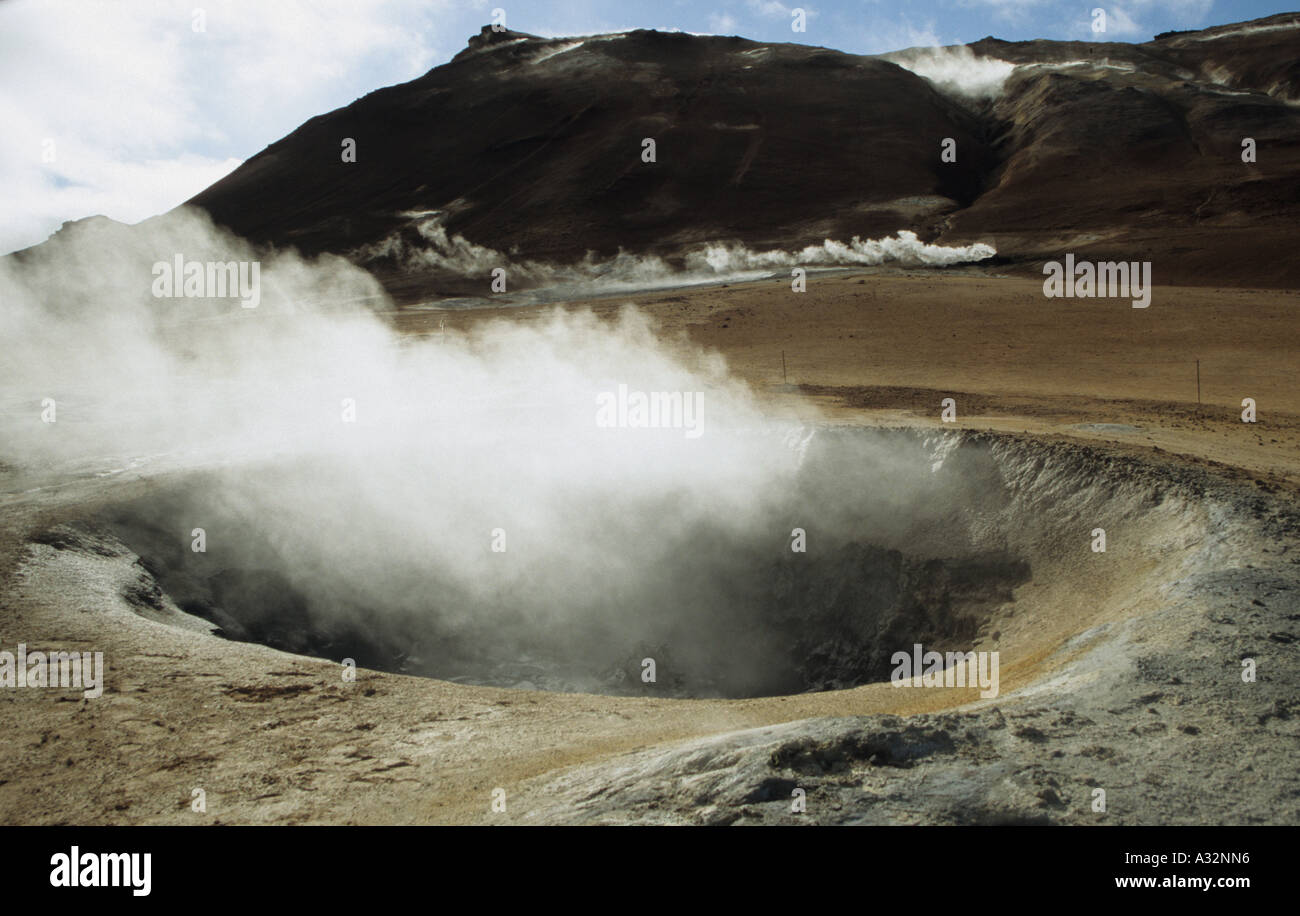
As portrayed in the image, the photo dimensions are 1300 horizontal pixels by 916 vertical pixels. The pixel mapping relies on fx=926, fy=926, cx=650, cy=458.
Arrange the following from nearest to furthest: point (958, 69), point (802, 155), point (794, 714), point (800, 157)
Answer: point (794, 714), point (800, 157), point (802, 155), point (958, 69)

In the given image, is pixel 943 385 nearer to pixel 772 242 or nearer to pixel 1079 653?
pixel 1079 653

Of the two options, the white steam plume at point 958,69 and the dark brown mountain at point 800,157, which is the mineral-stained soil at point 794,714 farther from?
the white steam plume at point 958,69

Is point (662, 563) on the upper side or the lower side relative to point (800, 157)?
lower

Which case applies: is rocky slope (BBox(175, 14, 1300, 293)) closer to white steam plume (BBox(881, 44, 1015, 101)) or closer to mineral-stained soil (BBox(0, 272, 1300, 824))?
white steam plume (BBox(881, 44, 1015, 101))

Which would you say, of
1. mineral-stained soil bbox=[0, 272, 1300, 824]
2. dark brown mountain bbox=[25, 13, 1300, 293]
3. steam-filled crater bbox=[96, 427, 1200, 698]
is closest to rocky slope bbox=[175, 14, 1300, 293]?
dark brown mountain bbox=[25, 13, 1300, 293]

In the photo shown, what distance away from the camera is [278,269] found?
150 ft

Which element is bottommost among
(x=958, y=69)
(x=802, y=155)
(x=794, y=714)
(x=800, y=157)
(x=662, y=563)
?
(x=794, y=714)

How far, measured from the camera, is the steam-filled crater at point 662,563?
8.00 m

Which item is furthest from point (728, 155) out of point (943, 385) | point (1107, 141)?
point (943, 385)

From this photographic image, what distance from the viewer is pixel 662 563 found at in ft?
31.1

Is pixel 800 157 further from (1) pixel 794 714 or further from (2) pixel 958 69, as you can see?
(1) pixel 794 714

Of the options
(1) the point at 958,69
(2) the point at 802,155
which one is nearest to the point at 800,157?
(2) the point at 802,155

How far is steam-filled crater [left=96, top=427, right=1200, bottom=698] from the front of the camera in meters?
8.00

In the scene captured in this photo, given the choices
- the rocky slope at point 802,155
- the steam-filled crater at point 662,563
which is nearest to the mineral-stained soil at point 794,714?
the steam-filled crater at point 662,563
